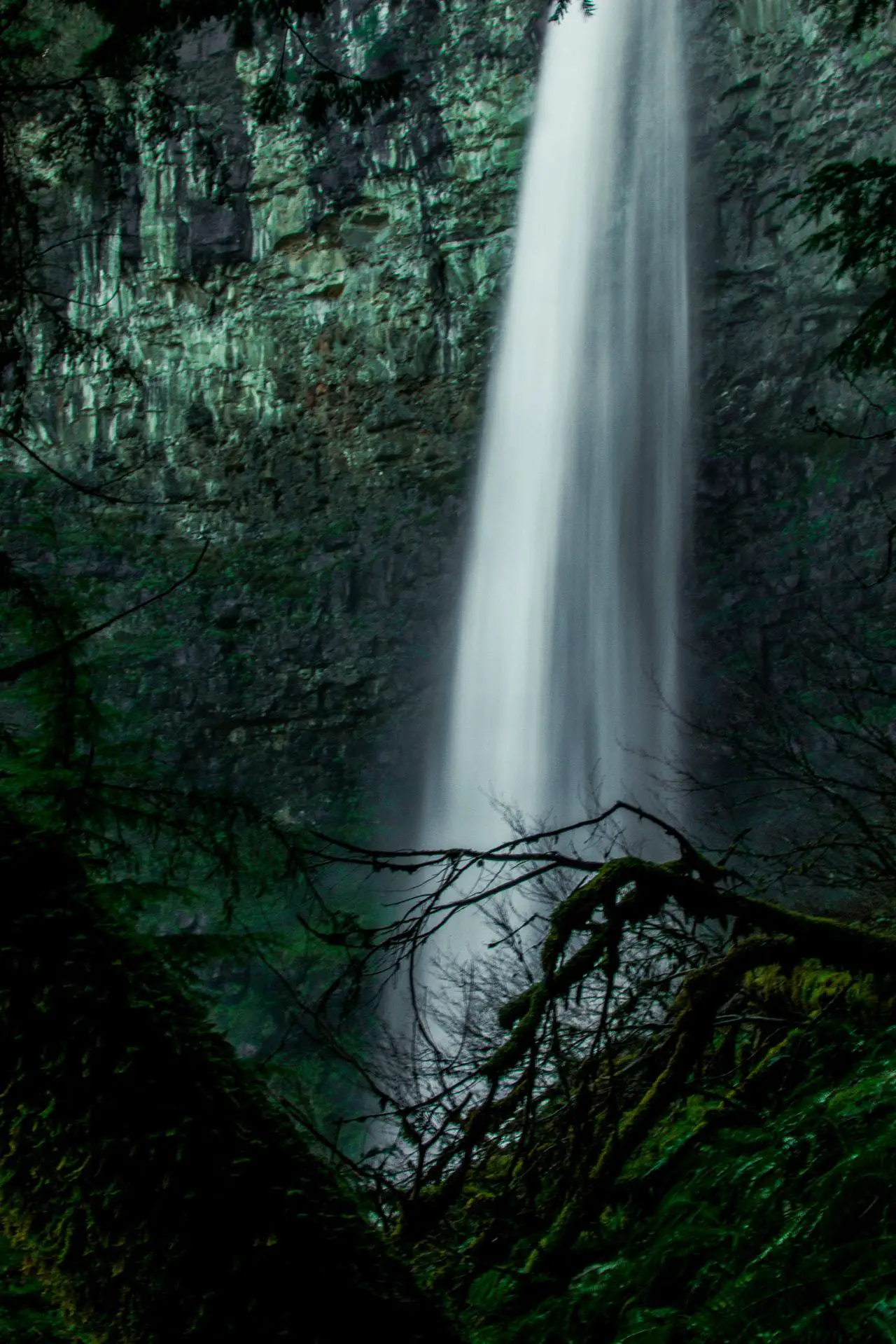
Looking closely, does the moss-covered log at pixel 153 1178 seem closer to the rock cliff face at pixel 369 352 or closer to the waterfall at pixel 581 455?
the rock cliff face at pixel 369 352

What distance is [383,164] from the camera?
2592 centimetres

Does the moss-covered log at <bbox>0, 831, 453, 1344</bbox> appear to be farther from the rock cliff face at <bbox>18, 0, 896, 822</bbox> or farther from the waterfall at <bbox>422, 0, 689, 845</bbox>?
the waterfall at <bbox>422, 0, 689, 845</bbox>

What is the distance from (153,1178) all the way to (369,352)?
26.1 m

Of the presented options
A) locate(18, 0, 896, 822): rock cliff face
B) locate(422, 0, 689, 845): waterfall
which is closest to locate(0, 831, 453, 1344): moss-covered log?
locate(18, 0, 896, 822): rock cliff face

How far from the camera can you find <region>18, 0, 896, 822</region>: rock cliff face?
854 inches

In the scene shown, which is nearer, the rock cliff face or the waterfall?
the rock cliff face

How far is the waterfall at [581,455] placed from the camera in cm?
2270

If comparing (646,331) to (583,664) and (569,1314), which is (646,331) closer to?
(583,664)

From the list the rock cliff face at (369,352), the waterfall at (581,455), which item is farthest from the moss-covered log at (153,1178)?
the waterfall at (581,455)

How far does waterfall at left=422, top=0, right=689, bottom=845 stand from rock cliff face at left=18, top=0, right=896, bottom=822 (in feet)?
2.29

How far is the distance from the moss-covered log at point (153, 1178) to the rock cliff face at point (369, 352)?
20548mm

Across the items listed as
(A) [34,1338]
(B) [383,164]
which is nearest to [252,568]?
(B) [383,164]

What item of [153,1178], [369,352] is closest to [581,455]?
[369,352]

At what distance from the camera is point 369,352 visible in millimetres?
25719
